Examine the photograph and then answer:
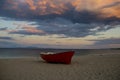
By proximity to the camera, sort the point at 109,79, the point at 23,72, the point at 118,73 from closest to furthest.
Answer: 1. the point at 109,79
2. the point at 118,73
3. the point at 23,72

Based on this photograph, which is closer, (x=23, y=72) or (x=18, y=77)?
(x=18, y=77)

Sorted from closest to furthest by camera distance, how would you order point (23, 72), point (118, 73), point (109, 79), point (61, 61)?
point (109, 79)
point (118, 73)
point (23, 72)
point (61, 61)

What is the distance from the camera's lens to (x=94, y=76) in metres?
6.42

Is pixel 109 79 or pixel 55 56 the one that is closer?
pixel 109 79

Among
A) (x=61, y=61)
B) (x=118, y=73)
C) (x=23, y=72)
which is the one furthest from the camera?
(x=61, y=61)

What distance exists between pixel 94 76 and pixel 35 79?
1.33 m

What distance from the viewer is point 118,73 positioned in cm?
653

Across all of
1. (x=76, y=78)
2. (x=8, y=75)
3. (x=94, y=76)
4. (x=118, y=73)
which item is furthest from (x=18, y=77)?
(x=118, y=73)

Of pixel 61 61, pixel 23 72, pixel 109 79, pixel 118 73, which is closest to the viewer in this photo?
pixel 109 79

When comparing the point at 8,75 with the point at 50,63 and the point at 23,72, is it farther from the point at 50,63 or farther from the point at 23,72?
the point at 50,63

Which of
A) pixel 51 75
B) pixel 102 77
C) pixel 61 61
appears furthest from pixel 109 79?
pixel 61 61

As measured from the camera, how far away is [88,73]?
6855mm

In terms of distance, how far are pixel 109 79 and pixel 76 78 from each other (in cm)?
74

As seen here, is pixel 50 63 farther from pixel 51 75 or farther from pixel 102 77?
pixel 102 77
